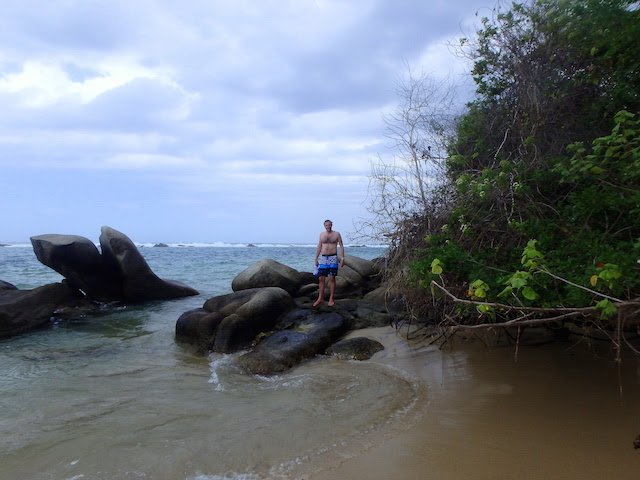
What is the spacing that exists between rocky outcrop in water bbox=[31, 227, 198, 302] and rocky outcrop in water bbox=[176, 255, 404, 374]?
474 cm

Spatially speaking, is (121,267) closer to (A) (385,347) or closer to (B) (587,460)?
(A) (385,347)

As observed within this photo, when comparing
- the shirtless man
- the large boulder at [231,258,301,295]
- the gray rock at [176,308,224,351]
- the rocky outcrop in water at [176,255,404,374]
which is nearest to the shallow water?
the rocky outcrop in water at [176,255,404,374]

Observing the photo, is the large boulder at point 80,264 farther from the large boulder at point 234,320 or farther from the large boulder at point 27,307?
the large boulder at point 234,320

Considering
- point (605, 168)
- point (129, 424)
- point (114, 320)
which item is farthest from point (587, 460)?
point (114, 320)

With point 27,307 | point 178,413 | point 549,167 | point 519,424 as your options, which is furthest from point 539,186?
point 27,307

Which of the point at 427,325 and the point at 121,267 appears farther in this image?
the point at 121,267

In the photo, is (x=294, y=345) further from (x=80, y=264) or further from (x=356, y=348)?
(x=80, y=264)

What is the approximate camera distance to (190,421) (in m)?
4.39

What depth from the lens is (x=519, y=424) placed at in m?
3.68

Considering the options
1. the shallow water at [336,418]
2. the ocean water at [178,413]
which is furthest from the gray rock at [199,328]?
the shallow water at [336,418]

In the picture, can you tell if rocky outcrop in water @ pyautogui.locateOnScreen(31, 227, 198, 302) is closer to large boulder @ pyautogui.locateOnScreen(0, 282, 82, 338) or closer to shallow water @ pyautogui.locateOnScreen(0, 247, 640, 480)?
large boulder @ pyautogui.locateOnScreen(0, 282, 82, 338)

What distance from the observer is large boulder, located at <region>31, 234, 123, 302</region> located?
1149 cm

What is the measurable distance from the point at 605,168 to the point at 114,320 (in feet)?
34.7

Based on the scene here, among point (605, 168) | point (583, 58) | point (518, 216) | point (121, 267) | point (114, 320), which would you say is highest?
point (583, 58)
